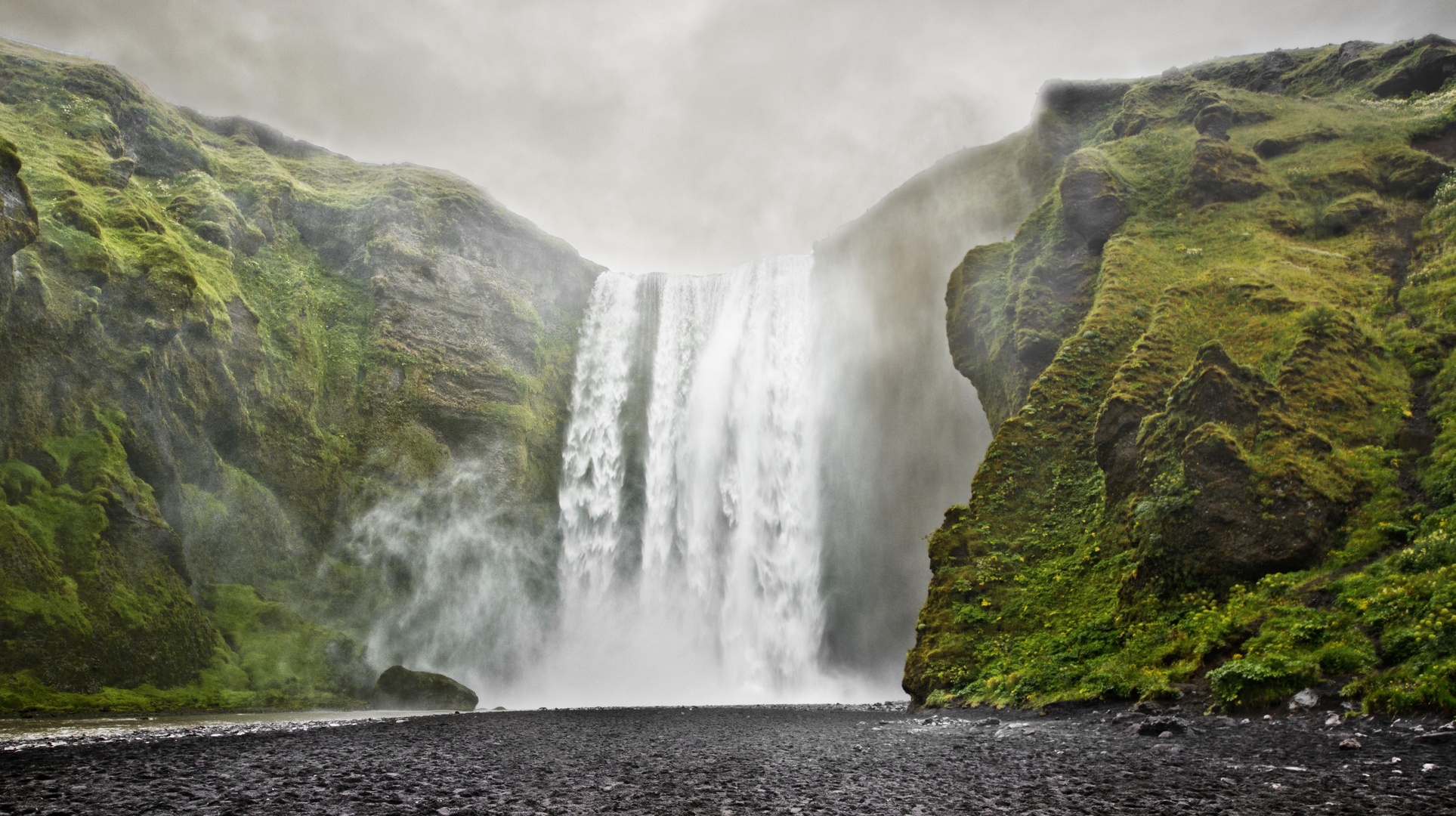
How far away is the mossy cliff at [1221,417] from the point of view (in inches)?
439

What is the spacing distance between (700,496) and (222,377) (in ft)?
72.6

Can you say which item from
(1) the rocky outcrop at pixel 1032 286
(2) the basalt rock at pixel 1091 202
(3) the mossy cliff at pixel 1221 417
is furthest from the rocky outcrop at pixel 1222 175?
(2) the basalt rock at pixel 1091 202

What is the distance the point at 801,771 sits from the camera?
8102 millimetres

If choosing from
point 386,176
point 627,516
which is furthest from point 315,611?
point 386,176

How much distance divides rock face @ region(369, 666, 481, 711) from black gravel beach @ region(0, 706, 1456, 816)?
1343 centimetres

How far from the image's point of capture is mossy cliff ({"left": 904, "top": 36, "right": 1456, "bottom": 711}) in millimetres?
11141

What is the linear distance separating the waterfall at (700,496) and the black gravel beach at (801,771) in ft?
72.8

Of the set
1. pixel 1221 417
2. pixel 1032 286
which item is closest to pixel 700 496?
pixel 1032 286

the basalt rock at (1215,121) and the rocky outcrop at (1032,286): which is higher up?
the basalt rock at (1215,121)

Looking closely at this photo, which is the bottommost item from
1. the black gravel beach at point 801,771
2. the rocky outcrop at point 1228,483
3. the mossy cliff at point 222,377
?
the black gravel beach at point 801,771

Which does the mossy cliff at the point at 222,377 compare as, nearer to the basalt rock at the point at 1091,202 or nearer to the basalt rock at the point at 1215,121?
the basalt rock at the point at 1091,202

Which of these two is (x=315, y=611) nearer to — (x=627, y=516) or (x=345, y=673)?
(x=345, y=673)

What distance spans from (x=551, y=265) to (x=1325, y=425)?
41620 millimetres

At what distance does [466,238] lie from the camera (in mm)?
44062
